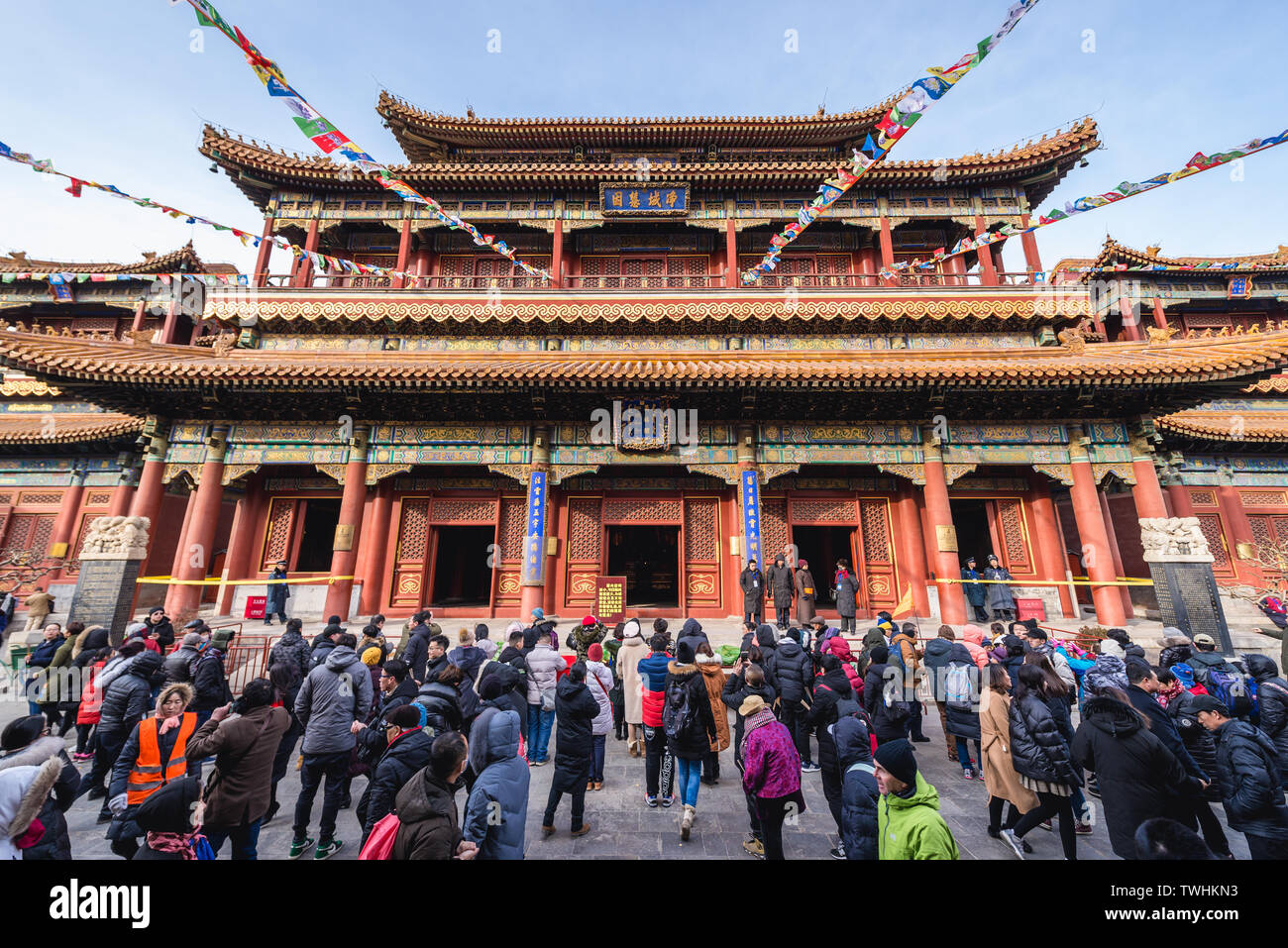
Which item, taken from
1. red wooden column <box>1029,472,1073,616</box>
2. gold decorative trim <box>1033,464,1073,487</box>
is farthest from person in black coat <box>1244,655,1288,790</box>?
red wooden column <box>1029,472,1073,616</box>

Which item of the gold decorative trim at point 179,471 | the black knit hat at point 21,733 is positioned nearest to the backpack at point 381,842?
the black knit hat at point 21,733

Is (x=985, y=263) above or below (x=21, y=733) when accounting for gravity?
above

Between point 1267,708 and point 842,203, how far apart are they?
14.8 meters

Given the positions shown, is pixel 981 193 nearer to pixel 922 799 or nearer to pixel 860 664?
pixel 860 664

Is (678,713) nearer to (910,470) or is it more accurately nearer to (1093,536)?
(910,470)

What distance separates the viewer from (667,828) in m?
4.44

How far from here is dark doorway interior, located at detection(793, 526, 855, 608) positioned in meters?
14.7

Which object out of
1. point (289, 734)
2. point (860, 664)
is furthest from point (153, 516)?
point (860, 664)

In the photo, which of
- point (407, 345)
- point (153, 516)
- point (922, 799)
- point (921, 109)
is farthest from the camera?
point (407, 345)

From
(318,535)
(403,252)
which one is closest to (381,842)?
(318,535)

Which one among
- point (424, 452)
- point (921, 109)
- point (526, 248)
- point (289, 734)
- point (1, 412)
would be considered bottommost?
point (289, 734)

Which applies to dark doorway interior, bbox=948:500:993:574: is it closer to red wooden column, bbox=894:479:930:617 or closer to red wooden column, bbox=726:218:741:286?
red wooden column, bbox=894:479:930:617

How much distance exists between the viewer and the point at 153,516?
1093cm

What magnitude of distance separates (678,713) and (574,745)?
0.94 metres
